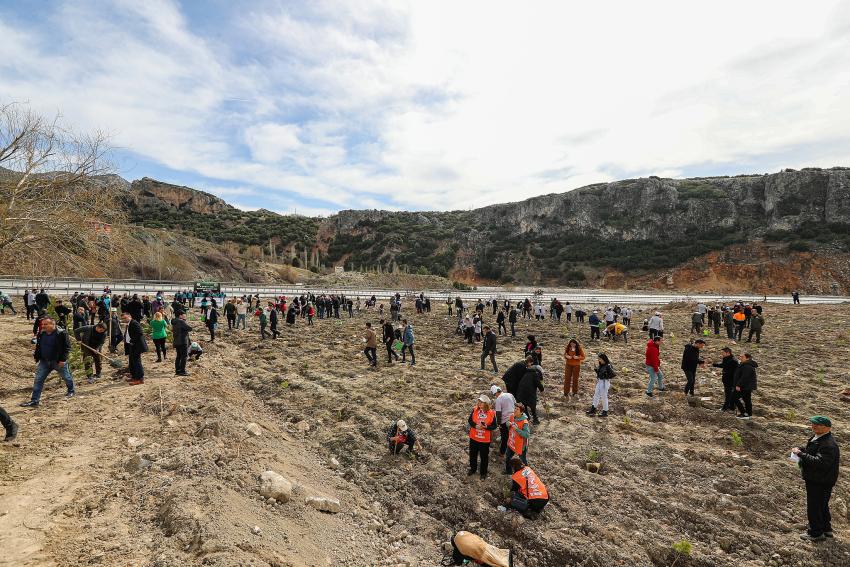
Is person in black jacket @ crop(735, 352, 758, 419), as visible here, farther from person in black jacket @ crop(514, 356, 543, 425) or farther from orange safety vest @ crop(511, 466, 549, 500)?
orange safety vest @ crop(511, 466, 549, 500)

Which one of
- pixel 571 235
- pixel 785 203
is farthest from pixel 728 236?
pixel 571 235

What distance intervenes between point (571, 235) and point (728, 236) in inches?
926

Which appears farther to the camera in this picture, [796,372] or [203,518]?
[796,372]

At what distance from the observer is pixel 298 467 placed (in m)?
6.96

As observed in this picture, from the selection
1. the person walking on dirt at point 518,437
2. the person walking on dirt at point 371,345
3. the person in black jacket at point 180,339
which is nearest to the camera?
the person walking on dirt at point 518,437

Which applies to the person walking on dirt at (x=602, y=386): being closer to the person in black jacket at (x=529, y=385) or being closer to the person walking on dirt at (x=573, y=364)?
the person walking on dirt at (x=573, y=364)

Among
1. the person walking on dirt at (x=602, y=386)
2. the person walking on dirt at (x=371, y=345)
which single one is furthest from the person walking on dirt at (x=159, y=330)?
the person walking on dirt at (x=602, y=386)

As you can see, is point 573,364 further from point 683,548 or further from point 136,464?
point 136,464

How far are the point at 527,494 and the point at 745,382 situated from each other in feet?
20.3

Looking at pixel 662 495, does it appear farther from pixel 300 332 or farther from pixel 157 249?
pixel 157 249

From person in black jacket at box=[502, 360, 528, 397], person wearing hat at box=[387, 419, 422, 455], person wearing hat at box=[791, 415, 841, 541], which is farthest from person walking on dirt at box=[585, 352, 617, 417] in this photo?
person wearing hat at box=[387, 419, 422, 455]

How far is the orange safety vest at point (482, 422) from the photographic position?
21.5ft

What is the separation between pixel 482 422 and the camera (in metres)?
6.56

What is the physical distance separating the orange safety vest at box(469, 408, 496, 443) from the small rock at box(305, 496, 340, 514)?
2240 mm
